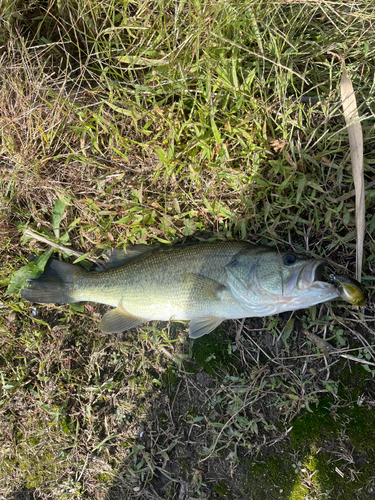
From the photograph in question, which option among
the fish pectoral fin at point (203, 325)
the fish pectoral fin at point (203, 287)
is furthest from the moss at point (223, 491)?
the fish pectoral fin at point (203, 287)

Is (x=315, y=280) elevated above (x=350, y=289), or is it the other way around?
(x=315, y=280)

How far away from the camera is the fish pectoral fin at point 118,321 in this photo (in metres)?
2.95

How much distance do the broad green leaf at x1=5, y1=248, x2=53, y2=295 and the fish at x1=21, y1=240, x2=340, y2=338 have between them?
0.08 meters

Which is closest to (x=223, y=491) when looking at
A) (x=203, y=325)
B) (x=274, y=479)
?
(x=274, y=479)

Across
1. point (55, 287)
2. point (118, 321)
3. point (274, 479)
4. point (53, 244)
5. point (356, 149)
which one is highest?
point (356, 149)

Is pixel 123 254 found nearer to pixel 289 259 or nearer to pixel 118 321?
pixel 118 321

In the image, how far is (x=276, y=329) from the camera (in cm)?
287

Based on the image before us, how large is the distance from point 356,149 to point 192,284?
1.75 meters

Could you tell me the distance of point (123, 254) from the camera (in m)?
3.04

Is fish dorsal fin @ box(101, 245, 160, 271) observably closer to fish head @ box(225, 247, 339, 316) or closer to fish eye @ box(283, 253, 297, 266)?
fish head @ box(225, 247, 339, 316)

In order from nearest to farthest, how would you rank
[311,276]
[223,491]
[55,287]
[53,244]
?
[311,276], [223,491], [55,287], [53,244]

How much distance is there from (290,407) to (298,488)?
66 cm

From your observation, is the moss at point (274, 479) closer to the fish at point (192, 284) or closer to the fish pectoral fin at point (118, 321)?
the fish at point (192, 284)

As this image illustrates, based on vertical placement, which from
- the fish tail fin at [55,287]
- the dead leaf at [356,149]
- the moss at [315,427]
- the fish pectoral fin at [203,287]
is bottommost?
the moss at [315,427]
